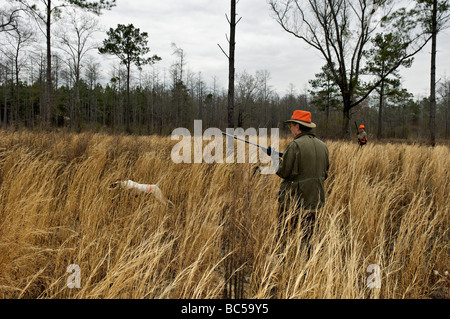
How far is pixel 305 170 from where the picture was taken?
2.54 metres

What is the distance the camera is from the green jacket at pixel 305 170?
2.51 metres

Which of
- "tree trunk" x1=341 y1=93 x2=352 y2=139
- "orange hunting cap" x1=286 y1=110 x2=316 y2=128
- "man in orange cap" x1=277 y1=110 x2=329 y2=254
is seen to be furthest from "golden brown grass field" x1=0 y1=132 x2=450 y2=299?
"tree trunk" x1=341 y1=93 x2=352 y2=139

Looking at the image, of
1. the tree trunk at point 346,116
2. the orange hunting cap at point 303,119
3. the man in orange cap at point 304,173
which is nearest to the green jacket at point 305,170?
the man in orange cap at point 304,173

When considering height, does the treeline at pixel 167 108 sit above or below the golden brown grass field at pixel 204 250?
above

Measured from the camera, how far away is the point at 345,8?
1398cm

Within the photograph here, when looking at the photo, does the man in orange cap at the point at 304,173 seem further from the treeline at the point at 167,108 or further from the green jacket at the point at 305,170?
the treeline at the point at 167,108

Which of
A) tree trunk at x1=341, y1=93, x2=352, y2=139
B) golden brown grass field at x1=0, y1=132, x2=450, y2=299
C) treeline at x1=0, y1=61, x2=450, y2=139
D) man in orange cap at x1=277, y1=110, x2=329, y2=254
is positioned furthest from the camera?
treeline at x1=0, y1=61, x2=450, y2=139

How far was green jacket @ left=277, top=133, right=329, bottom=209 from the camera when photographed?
2.51m

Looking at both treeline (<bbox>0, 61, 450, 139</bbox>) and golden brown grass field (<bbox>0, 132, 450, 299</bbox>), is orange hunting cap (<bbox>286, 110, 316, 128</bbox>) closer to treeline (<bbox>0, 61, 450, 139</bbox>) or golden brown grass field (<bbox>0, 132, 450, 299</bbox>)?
golden brown grass field (<bbox>0, 132, 450, 299</bbox>)

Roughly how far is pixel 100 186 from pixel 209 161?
2683 millimetres

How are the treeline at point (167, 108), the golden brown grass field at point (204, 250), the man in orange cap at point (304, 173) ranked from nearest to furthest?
the golden brown grass field at point (204, 250) → the man in orange cap at point (304, 173) → the treeline at point (167, 108)

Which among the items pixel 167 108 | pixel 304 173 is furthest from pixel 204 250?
pixel 167 108
